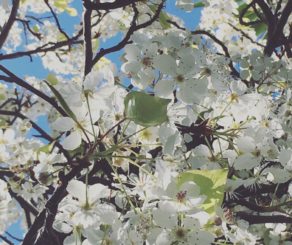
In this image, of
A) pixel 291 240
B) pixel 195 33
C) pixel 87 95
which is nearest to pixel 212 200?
pixel 87 95

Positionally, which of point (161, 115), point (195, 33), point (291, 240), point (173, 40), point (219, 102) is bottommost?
point (291, 240)

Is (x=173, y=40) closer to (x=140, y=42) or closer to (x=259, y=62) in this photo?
(x=140, y=42)

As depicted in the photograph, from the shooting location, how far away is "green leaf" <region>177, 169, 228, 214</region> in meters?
1.09

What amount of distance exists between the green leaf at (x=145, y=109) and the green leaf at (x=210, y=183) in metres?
0.14

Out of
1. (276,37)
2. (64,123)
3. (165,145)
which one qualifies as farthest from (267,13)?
(64,123)

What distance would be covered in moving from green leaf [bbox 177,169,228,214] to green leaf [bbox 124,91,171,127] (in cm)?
14

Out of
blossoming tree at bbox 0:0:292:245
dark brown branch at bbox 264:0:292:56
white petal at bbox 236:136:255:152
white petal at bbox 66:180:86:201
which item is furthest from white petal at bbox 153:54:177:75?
dark brown branch at bbox 264:0:292:56

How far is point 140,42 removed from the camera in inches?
57.4

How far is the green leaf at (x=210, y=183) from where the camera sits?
1.09 m

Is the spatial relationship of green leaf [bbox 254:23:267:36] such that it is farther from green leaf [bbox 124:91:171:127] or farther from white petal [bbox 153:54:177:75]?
green leaf [bbox 124:91:171:127]

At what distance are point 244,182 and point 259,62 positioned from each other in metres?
0.46

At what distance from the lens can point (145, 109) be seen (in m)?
1.04

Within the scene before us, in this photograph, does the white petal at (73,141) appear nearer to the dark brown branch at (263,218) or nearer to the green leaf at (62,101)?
the green leaf at (62,101)

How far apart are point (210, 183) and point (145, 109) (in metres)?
0.20
